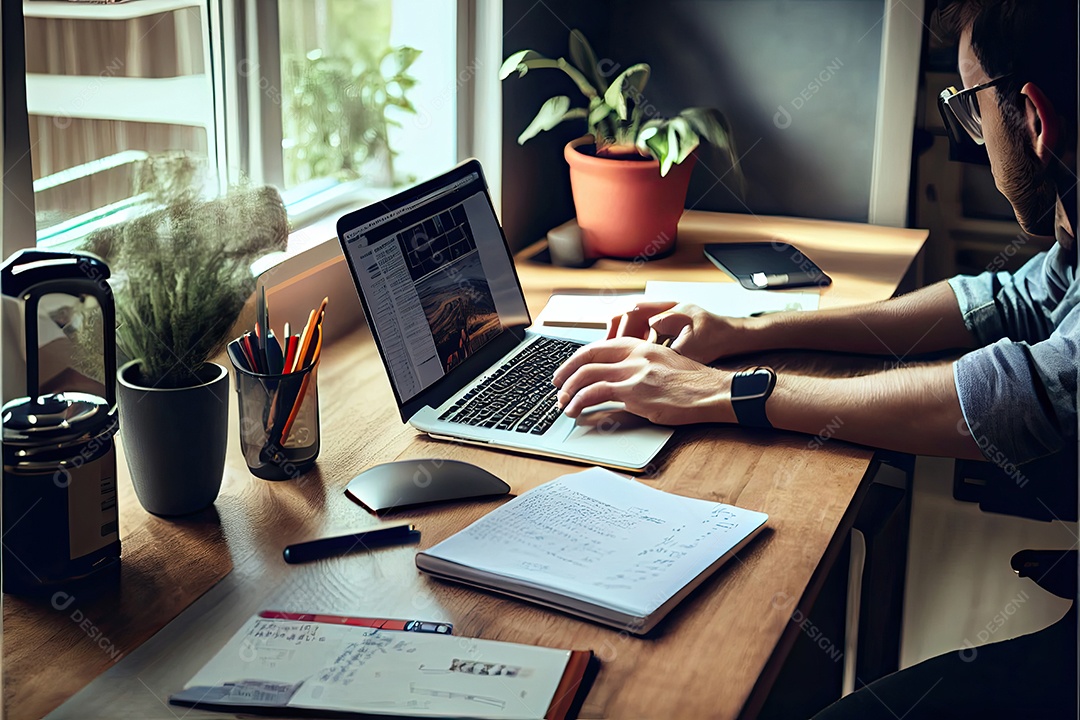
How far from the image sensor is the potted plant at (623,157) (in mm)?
1919

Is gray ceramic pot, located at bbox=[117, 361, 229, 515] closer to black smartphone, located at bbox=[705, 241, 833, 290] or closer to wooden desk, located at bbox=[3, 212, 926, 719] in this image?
wooden desk, located at bbox=[3, 212, 926, 719]

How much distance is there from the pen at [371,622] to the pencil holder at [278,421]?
0.28 m

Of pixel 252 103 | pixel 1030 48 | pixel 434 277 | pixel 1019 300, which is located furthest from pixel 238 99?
pixel 1019 300

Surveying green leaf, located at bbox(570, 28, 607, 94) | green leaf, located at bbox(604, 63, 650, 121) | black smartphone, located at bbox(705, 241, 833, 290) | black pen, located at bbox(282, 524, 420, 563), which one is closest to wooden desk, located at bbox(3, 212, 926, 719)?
black pen, located at bbox(282, 524, 420, 563)

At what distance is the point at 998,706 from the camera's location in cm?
117

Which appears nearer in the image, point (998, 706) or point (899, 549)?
point (998, 706)

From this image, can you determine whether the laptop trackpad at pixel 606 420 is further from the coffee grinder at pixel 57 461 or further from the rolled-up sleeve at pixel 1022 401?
the coffee grinder at pixel 57 461

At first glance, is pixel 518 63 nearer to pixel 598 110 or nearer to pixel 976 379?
pixel 598 110

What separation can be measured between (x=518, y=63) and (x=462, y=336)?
748mm

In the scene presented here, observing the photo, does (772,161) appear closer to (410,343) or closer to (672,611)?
(410,343)

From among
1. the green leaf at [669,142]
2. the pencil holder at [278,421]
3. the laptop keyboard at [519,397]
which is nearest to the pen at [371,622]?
the pencil holder at [278,421]

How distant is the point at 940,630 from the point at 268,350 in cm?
149

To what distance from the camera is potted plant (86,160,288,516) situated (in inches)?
37.0

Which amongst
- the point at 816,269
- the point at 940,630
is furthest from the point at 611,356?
the point at 940,630
